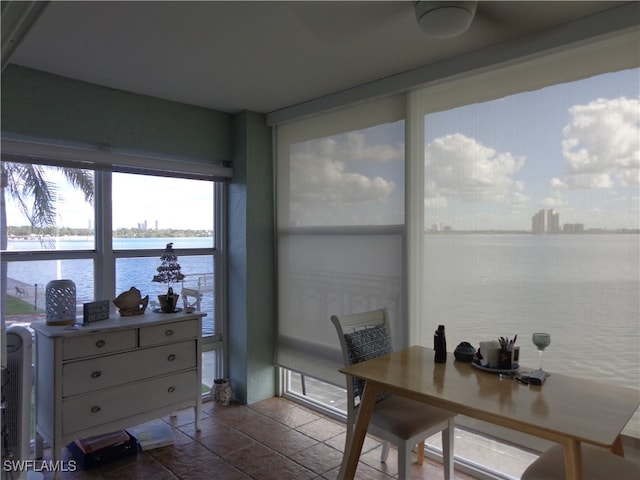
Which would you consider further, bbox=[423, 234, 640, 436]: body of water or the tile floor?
the tile floor

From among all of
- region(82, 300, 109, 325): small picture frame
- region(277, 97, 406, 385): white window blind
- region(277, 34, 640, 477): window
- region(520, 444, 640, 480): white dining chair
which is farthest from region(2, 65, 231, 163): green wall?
region(520, 444, 640, 480): white dining chair

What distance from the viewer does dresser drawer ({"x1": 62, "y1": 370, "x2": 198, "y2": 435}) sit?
8.32 feet

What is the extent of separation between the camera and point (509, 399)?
1.69 metres

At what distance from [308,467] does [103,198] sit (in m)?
2.32

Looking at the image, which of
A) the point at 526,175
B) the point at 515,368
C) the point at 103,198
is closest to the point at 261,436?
the point at 515,368

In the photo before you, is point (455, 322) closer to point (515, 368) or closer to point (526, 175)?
point (515, 368)

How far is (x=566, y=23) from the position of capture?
82.6 inches

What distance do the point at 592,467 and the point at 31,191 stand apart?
3393mm

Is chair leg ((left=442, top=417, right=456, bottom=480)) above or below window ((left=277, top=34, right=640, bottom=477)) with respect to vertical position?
below

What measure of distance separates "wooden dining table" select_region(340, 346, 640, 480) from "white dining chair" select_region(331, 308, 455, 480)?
13 centimetres

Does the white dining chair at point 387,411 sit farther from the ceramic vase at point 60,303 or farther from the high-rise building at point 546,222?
the ceramic vase at point 60,303

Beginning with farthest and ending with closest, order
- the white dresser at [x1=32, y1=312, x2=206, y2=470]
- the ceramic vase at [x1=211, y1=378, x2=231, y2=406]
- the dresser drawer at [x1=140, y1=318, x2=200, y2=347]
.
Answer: the ceramic vase at [x1=211, y1=378, x2=231, y2=406] → the dresser drawer at [x1=140, y1=318, x2=200, y2=347] → the white dresser at [x1=32, y1=312, x2=206, y2=470]

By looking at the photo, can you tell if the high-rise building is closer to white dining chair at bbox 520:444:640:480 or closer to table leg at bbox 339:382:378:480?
white dining chair at bbox 520:444:640:480

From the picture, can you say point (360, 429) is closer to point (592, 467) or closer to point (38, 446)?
point (592, 467)
